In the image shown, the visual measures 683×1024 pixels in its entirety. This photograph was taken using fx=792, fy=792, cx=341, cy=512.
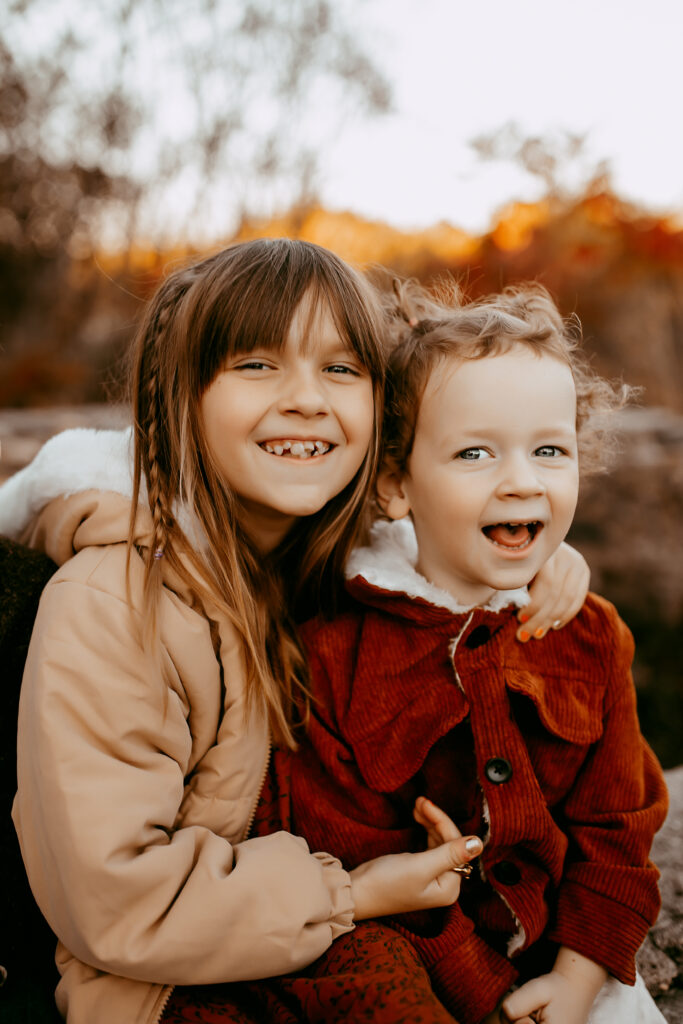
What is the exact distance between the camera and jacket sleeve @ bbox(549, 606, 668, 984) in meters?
1.53

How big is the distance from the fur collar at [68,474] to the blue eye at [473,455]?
638 millimetres

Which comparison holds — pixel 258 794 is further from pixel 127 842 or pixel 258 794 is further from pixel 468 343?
pixel 468 343

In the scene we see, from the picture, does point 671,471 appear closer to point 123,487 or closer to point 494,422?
point 494,422

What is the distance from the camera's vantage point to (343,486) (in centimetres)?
169

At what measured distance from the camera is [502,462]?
152 cm

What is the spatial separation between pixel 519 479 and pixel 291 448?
0.45 metres

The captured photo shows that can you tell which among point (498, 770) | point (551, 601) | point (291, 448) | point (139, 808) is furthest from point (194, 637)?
point (551, 601)

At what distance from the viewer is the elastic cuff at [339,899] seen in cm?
144

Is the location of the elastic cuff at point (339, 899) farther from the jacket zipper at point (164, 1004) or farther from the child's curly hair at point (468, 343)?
the child's curly hair at point (468, 343)

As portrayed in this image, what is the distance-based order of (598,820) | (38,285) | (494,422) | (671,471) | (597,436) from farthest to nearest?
(38,285) → (671,471) → (597,436) → (598,820) → (494,422)

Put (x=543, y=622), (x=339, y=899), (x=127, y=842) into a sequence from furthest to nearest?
(x=543, y=622) → (x=339, y=899) → (x=127, y=842)

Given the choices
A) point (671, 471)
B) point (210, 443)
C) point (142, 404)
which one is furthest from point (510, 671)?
point (671, 471)

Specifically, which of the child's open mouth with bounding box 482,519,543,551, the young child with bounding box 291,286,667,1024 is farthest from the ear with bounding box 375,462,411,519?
the child's open mouth with bounding box 482,519,543,551

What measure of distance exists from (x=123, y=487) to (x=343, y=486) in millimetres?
452
